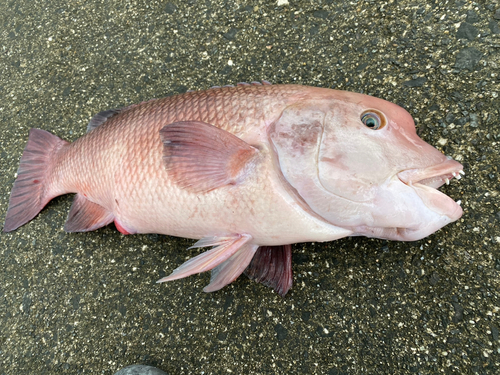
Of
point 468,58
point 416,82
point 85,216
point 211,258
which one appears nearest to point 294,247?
point 211,258

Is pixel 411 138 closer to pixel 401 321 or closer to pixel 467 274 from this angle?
pixel 467 274

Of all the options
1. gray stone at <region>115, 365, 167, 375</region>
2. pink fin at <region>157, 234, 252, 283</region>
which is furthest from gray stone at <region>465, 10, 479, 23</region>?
gray stone at <region>115, 365, 167, 375</region>

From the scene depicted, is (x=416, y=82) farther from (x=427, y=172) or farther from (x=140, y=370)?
(x=140, y=370)

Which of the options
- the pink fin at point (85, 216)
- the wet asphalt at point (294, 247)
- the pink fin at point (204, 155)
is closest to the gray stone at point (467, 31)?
the wet asphalt at point (294, 247)

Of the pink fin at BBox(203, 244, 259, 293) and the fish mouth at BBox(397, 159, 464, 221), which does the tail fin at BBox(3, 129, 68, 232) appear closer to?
the pink fin at BBox(203, 244, 259, 293)

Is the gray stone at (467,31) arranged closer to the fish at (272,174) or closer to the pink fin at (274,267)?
the fish at (272,174)

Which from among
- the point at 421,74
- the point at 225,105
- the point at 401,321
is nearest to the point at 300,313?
the point at 401,321
